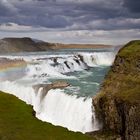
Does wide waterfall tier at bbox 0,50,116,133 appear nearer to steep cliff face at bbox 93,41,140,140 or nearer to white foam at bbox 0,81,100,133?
white foam at bbox 0,81,100,133

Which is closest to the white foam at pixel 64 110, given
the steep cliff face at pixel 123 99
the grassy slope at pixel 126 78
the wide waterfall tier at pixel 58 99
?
the wide waterfall tier at pixel 58 99

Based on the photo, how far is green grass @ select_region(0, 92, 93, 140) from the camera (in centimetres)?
1873

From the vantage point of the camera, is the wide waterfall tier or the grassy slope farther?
the wide waterfall tier

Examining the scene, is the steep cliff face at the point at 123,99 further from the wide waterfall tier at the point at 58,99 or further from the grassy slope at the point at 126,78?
the wide waterfall tier at the point at 58,99

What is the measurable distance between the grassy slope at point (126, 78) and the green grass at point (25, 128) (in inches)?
746

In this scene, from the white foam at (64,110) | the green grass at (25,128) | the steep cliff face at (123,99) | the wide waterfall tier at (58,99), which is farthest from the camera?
the wide waterfall tier at (58,99)

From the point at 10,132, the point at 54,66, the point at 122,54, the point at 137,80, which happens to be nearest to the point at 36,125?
the point at 10,132

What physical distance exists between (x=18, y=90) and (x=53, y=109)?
1388cm

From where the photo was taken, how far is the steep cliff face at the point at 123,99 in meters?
39.3

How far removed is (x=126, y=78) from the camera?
4769 cm

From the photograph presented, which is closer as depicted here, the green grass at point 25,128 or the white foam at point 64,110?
the green grass at point 25,128

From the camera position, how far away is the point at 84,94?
54.7 m

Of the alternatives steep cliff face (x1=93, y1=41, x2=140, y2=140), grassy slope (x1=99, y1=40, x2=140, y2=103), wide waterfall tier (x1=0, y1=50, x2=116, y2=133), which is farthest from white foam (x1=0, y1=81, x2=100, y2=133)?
grassy slope (x1=99, y1=40, x2=140, y2=103)

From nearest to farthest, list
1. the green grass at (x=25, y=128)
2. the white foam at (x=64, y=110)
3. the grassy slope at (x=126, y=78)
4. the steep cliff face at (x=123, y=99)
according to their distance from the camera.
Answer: the green grass at (x=25, y=128) < the steep cliff face at (x=123, y=99) < the grassy slope at (x=126, y=78) < the white foam at (x=64, y=110)
